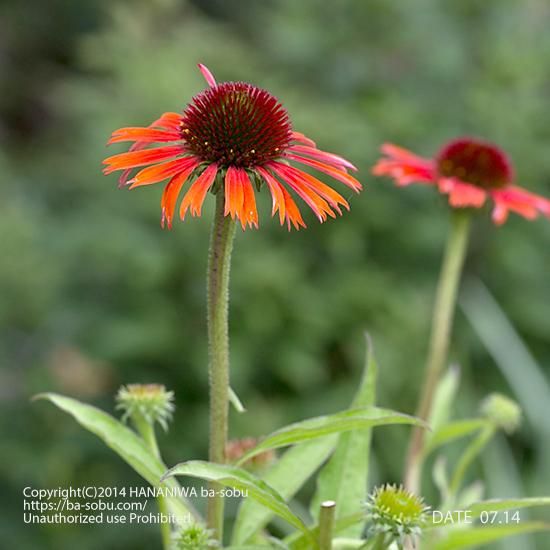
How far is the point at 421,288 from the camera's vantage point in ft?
6.82

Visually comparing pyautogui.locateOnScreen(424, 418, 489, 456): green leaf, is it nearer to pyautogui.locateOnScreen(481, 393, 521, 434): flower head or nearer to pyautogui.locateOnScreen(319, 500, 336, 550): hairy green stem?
pyautogui.locateOnScreen(481, 393, 521, 434): flower head

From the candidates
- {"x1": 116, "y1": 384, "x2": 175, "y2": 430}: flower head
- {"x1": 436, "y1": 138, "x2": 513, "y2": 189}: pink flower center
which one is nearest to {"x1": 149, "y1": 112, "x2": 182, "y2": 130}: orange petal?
{"x1": 116, "y1": 384, "x2": 175, "y2": 430}: flower head

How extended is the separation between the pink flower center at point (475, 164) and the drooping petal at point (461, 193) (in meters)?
0.04

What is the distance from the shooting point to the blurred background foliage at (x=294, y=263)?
5.79ft

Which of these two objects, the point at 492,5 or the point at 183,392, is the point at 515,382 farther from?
the point at 492,5

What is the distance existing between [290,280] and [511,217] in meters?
0.65

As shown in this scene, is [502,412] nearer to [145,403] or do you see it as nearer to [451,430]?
[451,430]

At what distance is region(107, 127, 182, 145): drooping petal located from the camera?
1.81 feet

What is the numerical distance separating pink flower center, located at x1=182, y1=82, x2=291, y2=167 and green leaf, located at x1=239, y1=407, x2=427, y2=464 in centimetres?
19

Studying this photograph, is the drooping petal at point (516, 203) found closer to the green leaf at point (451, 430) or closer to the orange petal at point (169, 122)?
the green leaf at point (451, 430)

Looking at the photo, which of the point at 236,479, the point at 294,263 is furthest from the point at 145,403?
the point at 294,263

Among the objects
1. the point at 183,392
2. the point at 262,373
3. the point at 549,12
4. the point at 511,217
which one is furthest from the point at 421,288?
the point at 549,12

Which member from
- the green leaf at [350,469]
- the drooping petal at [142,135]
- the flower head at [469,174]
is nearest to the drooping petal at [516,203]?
the flower head at [469,174]

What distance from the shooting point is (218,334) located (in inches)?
20.9
